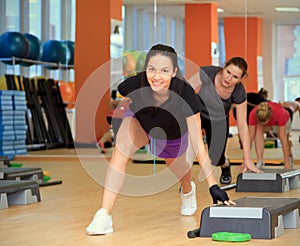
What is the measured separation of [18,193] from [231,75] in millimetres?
1861

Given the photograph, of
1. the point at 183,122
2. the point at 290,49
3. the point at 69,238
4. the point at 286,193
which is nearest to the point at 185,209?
the point at 183,122

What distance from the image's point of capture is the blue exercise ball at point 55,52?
11.6 m

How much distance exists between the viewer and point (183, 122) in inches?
186

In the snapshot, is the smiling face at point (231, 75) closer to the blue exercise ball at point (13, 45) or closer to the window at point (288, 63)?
the window at point (288, 63)

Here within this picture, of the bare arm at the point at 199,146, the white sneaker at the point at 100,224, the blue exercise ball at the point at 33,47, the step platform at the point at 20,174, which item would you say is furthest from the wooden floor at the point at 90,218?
the blue exercise ball at the point at 33,47

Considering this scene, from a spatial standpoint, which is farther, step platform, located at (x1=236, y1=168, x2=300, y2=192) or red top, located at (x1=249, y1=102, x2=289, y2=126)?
red top, located at (x1=249, y1=102, x2=289, y2=126)

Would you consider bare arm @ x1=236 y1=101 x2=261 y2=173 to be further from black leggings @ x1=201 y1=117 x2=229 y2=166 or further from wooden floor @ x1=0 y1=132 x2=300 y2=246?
black leggings @ x1=201 y1=117 x2=229 y2=166

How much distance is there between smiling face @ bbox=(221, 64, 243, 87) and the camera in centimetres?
582

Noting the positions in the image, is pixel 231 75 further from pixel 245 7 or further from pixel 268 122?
pixel 245 7

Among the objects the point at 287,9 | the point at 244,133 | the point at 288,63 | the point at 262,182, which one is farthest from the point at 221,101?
the point at 287,9

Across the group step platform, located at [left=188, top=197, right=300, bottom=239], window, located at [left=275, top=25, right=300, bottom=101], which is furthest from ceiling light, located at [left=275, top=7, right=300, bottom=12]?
step platform, located at [left=188, top=197, right=300, bottom=239]

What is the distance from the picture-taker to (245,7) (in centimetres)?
994

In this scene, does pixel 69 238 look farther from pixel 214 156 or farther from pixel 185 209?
pixel 214 156

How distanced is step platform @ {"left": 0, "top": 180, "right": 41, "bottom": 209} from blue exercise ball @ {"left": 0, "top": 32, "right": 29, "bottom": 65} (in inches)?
223
